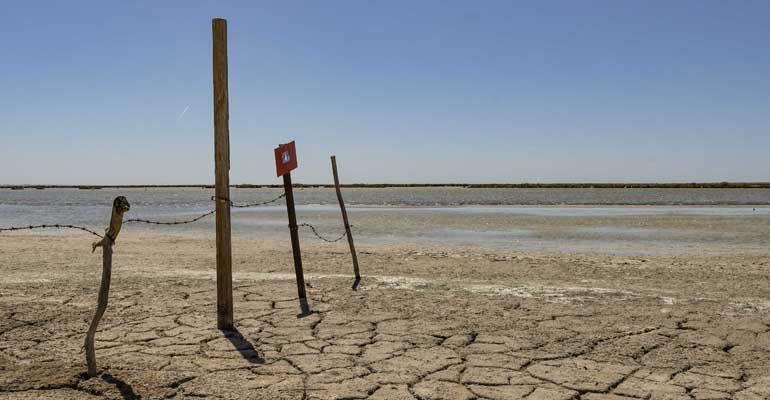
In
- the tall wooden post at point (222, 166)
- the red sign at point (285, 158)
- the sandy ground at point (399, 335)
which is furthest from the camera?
the red sign at point (285, 158)

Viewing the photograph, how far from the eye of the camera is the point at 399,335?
19.3 ft

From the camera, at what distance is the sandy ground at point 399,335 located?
14.8 feet

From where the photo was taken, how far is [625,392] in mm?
4371

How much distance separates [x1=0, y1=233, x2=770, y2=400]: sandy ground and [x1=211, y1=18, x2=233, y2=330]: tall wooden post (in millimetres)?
327

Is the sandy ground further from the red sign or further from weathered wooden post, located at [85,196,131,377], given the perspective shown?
the red sign

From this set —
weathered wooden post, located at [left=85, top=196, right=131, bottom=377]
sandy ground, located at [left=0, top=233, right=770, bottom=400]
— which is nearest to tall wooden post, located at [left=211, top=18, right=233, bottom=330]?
sandy ground, located at [left=0, top=233, right=770, bottom=400]

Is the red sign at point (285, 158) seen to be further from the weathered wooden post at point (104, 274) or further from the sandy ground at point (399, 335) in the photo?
the weathered wooden post at point (104, 274)

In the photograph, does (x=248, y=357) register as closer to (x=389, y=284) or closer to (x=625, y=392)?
(x=625, y=392)

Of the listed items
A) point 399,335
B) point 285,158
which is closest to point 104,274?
point 399,335

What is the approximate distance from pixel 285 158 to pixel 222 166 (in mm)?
1594

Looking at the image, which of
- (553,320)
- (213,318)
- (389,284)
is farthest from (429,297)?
(213,318)

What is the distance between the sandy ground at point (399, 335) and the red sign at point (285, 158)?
159 cm

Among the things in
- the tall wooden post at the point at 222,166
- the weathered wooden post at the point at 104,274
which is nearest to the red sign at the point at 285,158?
the tall wooden post at the point at 222,166

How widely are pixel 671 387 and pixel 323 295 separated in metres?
4.44
